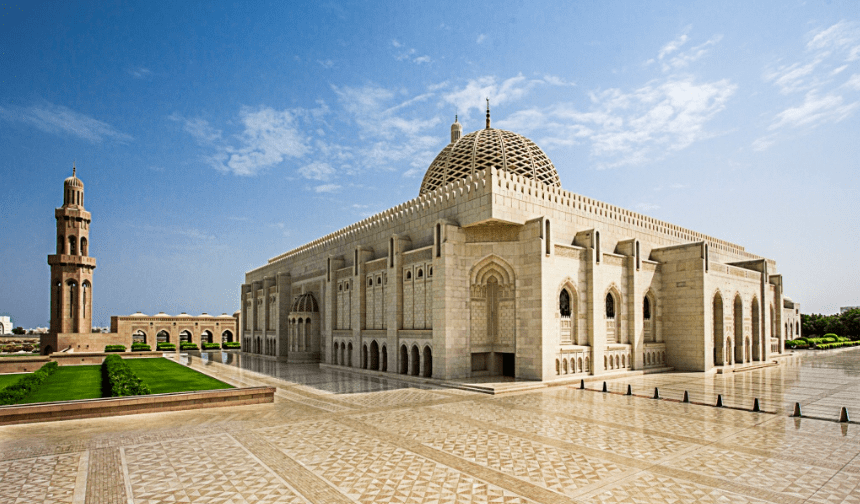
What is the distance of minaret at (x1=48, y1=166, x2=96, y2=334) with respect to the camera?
41487 millimetres

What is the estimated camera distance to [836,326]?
52.6m

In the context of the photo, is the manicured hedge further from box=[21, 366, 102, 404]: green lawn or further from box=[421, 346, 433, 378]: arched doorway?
box=[421, 346, 433, 378]: arched doorway

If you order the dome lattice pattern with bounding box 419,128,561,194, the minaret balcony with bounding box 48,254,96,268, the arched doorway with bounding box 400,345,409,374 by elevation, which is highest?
the dome lattice pattern with bounding box 419,128,561,194

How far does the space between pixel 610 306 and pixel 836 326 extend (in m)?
47.8

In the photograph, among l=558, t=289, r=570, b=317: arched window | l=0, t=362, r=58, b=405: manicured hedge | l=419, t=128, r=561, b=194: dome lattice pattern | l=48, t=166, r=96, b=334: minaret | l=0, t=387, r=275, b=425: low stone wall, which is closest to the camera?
l=0, t=387, r=275, b=425: low stone wall

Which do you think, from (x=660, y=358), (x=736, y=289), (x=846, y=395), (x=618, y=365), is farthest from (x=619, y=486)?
(x=736, y=289)

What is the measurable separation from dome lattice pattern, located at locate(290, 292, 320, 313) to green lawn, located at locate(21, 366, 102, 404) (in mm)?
10017

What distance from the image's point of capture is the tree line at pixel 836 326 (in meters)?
51.9

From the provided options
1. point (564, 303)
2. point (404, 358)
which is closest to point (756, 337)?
point (564, 303)

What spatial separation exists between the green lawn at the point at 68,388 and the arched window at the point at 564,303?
15477 mm

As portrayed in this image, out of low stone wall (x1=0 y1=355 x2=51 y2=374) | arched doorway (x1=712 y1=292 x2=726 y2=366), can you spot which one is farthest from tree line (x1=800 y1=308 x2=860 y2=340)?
low stone wall (x1=0 y1=355 x2=51 y2=374)

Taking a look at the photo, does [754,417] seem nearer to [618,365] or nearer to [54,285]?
[618,365]

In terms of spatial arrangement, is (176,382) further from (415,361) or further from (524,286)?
(524,286)

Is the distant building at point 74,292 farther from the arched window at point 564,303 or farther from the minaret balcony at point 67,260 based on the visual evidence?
the arched window at point 564,303
